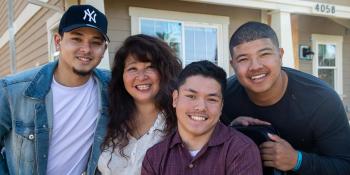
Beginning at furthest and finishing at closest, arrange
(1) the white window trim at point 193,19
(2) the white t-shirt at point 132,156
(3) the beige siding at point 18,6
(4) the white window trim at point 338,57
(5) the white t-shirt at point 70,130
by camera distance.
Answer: (4) the white window trim at point 338,57
(3) the beige siding at point 18,6
(1) the white window trim at point 193,19
(5) the white t-shirt at point 70,130
(2) the white t-shirt at point 132,156

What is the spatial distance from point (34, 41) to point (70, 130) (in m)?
6.06

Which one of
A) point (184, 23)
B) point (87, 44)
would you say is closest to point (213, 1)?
point (184, 23)

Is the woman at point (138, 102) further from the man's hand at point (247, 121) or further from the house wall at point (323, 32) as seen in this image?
the house wall at point (323, 32)

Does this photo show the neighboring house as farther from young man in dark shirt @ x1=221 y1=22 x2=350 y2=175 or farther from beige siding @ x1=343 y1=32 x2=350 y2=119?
young man in dark shirt @ x1=221 y1=22 x2=350 y2=175

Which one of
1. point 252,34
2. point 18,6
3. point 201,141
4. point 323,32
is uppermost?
point 18,6

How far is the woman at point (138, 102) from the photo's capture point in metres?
2.47

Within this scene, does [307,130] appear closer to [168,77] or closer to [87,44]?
[168,77]

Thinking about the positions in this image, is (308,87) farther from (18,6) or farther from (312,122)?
(18,6)

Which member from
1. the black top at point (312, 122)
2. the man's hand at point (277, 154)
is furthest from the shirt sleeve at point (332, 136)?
the man's hand at point (277, 154)

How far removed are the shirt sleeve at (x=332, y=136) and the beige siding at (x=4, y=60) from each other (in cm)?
1027

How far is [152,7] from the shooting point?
20.7 feet

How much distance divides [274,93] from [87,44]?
1254mm

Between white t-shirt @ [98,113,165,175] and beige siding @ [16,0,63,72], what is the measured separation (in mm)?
3968

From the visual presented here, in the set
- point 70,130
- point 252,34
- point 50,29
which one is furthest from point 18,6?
point 252,34
